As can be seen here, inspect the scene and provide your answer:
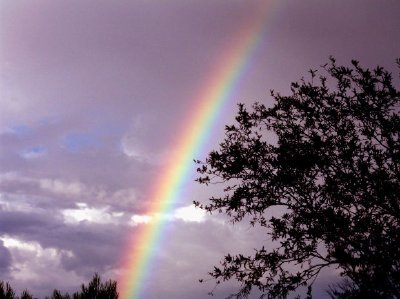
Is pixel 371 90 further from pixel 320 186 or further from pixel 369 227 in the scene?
pixel 369 227

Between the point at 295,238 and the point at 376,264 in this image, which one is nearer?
Answer: the point at 376,264

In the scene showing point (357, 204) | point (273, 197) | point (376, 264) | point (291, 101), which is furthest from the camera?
point (291, 101)

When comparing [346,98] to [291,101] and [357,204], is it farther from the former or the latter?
[357,204]

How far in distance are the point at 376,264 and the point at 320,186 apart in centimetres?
237

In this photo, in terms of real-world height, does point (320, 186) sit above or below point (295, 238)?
above

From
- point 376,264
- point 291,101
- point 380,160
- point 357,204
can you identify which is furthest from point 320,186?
point 291,101

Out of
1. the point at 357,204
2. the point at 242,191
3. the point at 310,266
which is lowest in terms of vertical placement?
the point at 310,266

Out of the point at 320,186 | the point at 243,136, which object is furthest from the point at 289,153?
the point at 243,136

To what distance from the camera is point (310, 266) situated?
1112cm

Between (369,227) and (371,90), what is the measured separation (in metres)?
4.16

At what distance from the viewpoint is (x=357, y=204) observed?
10508 mm

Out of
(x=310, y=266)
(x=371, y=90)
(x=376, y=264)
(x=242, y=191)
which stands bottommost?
(x=376, y=264)

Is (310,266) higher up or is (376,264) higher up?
(310,266)

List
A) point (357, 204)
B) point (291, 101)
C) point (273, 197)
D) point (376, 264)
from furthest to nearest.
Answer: point (291, 101), point (273, 197), point (357, 204), point (376, 264)
